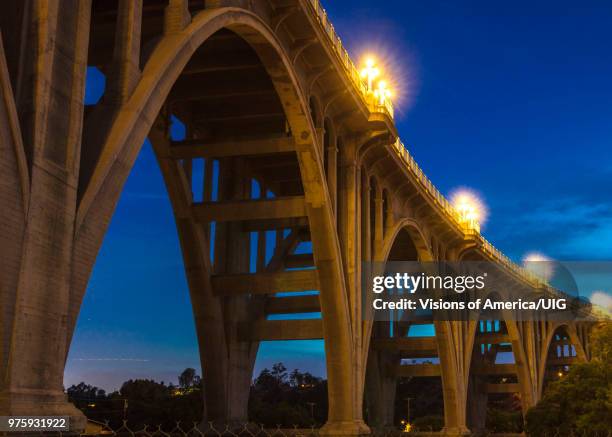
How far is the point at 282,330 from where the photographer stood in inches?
1340

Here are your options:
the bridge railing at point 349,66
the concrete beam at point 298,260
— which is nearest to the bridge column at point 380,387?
the concrete beam at point 298,260

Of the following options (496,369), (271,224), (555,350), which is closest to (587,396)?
(271,224)

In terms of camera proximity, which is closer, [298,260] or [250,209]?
[250,209]

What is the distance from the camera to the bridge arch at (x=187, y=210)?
13.1 meters

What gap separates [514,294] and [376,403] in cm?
1749

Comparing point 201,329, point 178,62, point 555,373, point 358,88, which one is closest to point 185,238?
point 201,329

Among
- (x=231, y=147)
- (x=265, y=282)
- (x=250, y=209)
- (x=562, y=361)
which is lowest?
(x=265, y=282)

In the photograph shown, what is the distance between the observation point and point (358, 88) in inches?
1224

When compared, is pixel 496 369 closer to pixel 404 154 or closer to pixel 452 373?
pixel 452 373

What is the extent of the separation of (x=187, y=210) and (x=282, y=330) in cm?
637

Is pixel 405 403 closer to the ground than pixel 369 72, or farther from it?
closer to the ground

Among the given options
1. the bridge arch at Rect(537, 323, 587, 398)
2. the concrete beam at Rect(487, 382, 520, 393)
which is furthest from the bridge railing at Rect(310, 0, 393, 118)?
the concrete beam at Rect(487, 382, 520, 393)

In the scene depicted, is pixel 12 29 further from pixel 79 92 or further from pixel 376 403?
pixel 376 403

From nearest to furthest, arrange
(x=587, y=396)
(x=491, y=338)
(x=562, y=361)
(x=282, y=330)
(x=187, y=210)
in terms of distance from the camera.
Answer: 1. (x=187, y=210)
2. (x=282, y=330)
3. (x=587, y=396)
4. (x=491, y=338)
5. (x=562, y=361)
